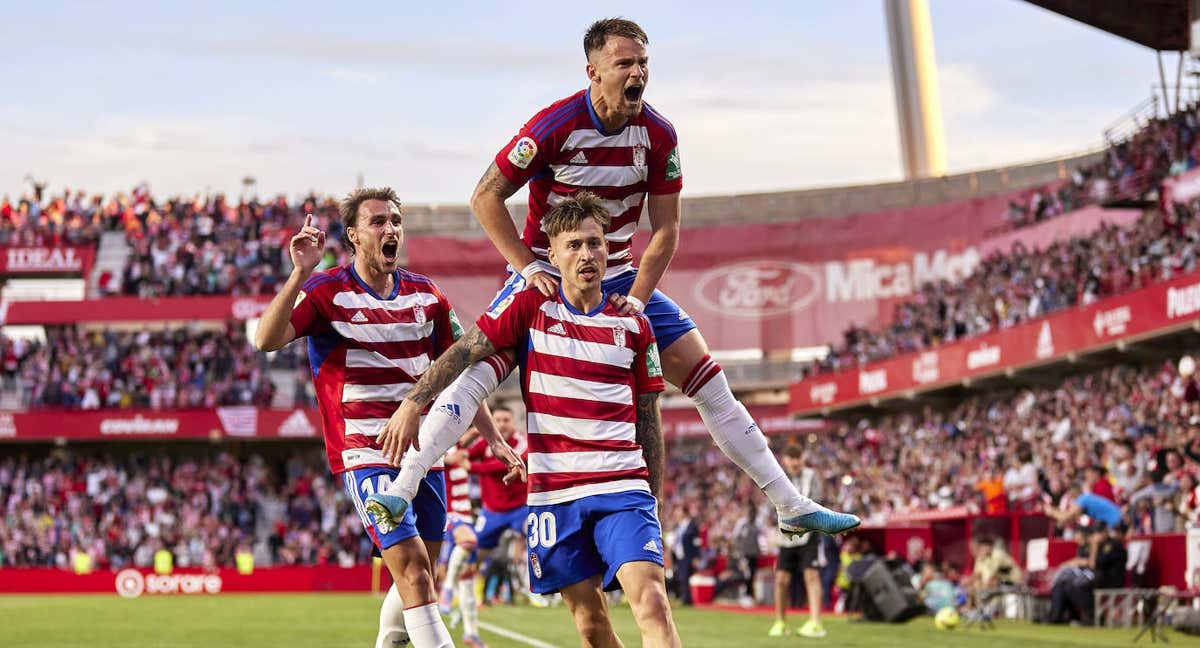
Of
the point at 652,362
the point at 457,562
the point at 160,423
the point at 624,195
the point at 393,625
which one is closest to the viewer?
the point at 652,362

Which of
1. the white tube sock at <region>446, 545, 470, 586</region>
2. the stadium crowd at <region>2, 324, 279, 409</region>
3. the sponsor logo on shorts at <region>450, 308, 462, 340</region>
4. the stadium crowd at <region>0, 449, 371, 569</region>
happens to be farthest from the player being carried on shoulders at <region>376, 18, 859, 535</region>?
the stadium crowd at <region>2, 324, 279, 409</region>

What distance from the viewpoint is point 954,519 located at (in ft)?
81.8

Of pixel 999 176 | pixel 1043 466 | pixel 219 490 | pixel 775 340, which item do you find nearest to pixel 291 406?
pixel 219 490

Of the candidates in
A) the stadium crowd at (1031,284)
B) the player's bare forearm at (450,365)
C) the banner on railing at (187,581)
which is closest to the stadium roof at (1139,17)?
the stadium crowd at (1031,284)

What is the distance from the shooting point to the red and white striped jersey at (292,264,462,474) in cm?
811

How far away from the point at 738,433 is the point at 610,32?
76.2 inches

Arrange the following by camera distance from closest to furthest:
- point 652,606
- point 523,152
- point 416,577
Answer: point 652,606, point 523,152, point 416,577

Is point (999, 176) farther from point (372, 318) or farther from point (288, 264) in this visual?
point (372, 318)

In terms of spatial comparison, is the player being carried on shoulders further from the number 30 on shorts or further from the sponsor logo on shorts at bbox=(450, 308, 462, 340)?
the sponsor logo on shorts at bbox=(450, 308, 462, 340)

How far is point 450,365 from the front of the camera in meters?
6.75

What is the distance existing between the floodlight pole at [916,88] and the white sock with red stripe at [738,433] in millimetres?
50222

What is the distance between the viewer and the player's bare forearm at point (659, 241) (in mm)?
7254

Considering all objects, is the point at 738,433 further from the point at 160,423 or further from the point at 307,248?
the point at 160,423

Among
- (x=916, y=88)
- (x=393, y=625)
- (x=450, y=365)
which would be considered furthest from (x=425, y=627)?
(x=916, y=88)
